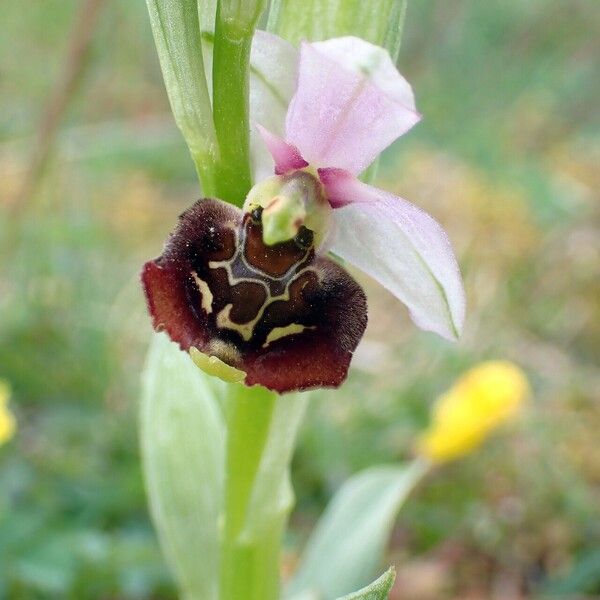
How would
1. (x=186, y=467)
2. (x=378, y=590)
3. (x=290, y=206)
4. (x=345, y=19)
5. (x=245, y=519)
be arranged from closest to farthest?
(x=378, y=590) < (x=290, y=206) < (x=345, y=19) < (x=245, y=519) < (x=186, y=467)

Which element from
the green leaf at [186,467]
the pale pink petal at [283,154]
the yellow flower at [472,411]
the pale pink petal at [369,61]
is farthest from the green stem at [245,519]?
the yellow flower at [472,411]

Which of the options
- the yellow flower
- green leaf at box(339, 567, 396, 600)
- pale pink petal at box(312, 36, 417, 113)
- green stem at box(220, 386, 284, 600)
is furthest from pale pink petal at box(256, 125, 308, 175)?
the yellow flower

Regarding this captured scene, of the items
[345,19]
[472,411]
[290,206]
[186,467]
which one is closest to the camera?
[290,206]

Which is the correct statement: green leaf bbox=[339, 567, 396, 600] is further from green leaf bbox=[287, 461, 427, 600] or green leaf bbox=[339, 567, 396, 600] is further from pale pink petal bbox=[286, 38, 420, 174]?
green leaf bbox=[287, 461, 427, 600]

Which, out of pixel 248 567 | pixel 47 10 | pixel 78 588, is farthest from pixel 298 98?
pixel 47 10

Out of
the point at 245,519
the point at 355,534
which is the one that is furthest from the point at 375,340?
the point at 245,519

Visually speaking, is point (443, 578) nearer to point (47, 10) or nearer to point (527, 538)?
point (527, 538)

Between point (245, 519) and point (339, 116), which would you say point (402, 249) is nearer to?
point (339, 116)
